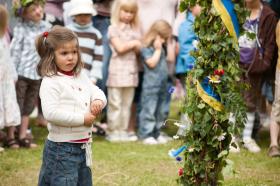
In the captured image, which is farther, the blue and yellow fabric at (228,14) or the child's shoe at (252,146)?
the child's shoe at (252,146)

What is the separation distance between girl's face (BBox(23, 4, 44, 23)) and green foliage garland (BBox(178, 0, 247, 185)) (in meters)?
3.25

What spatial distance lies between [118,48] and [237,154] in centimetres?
194

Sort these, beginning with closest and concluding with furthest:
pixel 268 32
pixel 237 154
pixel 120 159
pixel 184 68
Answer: pixel 120 159
pixel 237 154
pixel 268 32
pixel 184 68

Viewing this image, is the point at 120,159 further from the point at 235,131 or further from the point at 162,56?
the point at 235,131

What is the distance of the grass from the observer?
18.4 ft

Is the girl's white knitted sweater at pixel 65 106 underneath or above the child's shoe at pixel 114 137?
above

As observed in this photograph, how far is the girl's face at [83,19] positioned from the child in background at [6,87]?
1.00 metres

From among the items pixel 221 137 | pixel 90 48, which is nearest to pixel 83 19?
pixel 90 48

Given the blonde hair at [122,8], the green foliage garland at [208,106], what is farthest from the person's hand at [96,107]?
the blonde hair at [122,8]

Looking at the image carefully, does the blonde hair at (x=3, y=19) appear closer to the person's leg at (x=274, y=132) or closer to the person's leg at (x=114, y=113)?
the person's leg at (x=114, y=113)

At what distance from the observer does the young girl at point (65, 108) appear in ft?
13.6

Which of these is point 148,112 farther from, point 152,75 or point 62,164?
point 62,164

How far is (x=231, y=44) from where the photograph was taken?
4.05 metres

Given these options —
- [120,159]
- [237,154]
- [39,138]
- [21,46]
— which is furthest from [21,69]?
[237,154]
